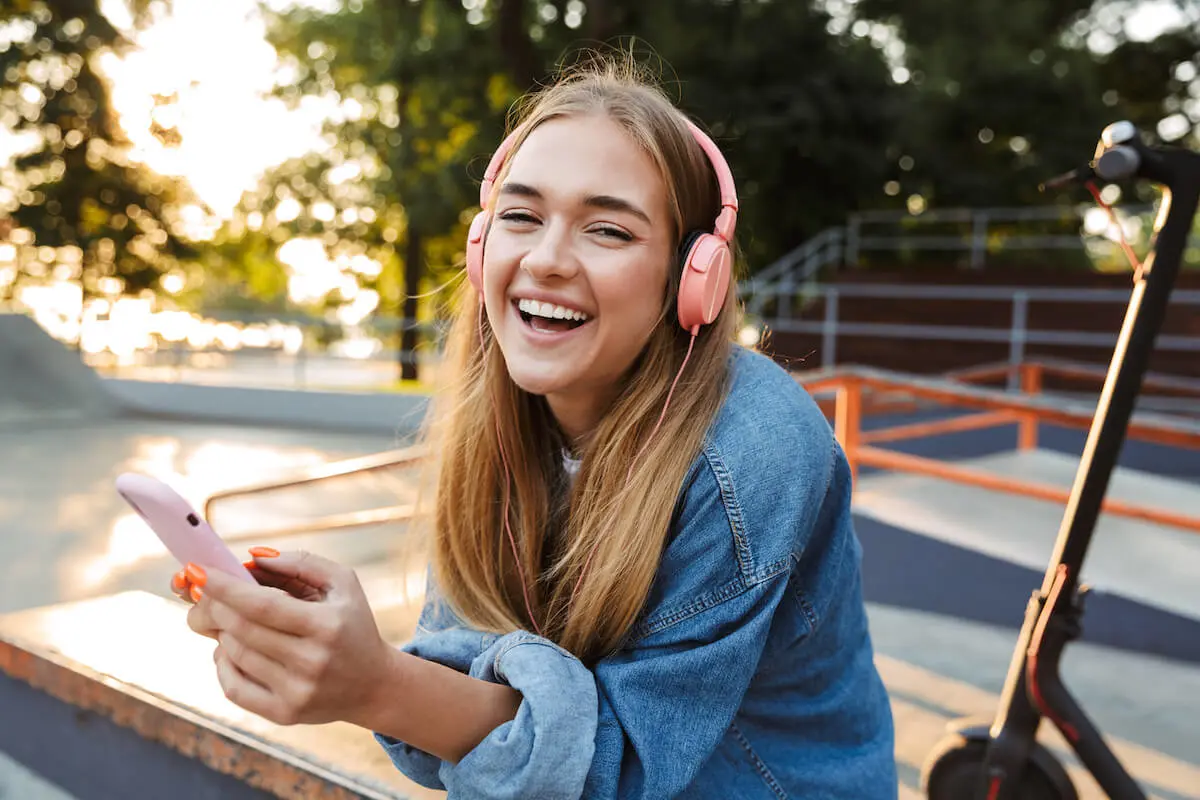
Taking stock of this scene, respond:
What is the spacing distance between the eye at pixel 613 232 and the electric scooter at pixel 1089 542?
3.04ft


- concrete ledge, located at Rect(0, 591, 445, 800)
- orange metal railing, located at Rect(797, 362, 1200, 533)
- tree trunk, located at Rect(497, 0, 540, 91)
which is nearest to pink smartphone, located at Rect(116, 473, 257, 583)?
concrete ledge, located at Rect(0, 591, 445, 800)

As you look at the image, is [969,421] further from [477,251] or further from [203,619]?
[203,619]

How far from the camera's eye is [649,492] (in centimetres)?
115

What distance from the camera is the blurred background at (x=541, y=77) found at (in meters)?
11.7

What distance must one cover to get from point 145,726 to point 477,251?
1.23m

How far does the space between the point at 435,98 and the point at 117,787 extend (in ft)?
43.2

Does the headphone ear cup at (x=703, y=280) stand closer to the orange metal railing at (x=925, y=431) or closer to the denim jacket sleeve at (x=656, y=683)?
the denim jacket sleeve at (x=656, y=683)

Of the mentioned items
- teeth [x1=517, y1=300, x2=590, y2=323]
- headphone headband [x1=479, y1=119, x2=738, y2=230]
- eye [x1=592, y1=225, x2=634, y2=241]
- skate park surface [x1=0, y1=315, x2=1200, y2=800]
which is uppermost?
headphone headband [x1=479, y1=119, x2=738, y2=230]

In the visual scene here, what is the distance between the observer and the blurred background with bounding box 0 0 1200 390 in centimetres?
1170

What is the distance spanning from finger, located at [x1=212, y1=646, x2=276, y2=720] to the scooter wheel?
1409 millimetres

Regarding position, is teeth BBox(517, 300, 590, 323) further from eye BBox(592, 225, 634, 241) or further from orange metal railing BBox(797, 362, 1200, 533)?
orange metal railing BBox(797, 362, 1200, 533)

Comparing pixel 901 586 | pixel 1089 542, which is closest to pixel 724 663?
pixel 1089 542

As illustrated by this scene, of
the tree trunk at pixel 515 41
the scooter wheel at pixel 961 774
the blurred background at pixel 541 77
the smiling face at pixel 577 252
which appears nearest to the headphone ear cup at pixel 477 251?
the smiling face at pixel 577 252

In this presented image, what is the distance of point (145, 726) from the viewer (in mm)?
1890
